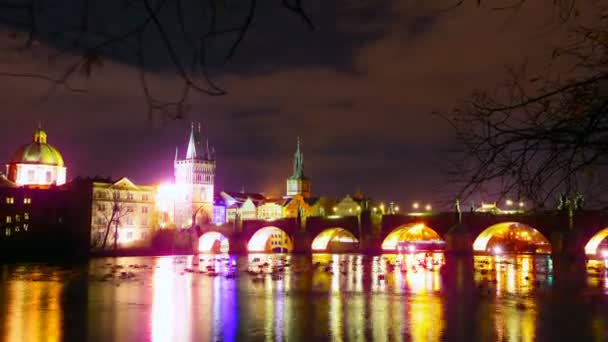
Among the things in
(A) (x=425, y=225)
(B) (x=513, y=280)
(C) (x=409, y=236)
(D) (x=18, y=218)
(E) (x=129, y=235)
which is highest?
(D) (x=18, y=218)

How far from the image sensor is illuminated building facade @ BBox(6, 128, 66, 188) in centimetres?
10150

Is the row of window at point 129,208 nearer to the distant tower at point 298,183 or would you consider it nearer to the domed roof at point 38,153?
the domed roof at point 38,153

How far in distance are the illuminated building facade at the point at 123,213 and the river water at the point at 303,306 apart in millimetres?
36883

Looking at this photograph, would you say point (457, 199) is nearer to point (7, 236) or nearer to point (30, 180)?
point (7, 236)

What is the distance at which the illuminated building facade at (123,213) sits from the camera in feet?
293

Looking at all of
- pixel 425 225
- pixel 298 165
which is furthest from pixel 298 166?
pixel 425 225

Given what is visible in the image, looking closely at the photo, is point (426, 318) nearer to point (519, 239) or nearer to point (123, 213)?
point (123, 213)

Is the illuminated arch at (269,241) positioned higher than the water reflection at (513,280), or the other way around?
the illuminated arch at (269,241)

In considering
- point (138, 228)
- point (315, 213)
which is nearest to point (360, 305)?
point (138, 228)

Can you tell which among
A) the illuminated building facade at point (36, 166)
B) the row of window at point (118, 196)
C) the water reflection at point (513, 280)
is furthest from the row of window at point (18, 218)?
the water reflection at point (513, 280)

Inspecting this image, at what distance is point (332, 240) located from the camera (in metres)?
113

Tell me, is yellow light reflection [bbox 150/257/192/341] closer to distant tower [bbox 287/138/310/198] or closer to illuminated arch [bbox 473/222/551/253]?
illuminated arch [bbox 473/222/551/253]

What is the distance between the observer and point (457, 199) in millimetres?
5312

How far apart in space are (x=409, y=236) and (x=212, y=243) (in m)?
33.3
